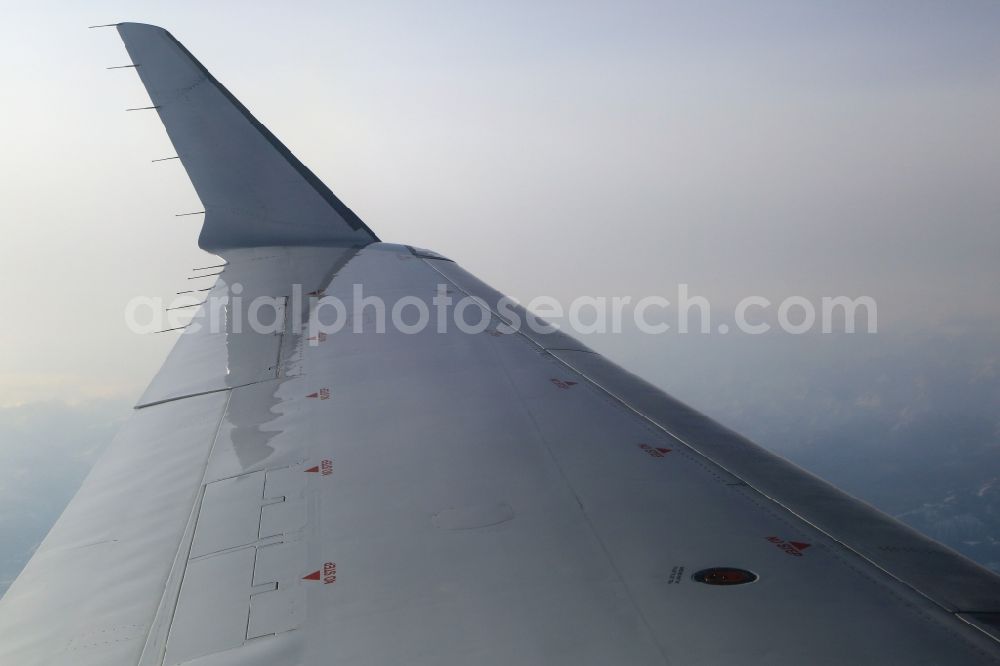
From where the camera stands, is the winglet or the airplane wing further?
the winglet

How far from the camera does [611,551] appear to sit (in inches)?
95.1

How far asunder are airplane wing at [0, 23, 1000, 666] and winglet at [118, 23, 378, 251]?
2.97 metres

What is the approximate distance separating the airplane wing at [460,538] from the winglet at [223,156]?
9.75ft

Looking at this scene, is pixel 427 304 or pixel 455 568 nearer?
pixel 455 568

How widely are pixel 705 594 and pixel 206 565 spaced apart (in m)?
1.85

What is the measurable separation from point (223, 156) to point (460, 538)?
6.19 m

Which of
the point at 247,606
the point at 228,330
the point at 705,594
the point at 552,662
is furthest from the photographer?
the point at 228,330

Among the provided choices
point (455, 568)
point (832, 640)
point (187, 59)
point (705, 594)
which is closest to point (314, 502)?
point (455, 568)

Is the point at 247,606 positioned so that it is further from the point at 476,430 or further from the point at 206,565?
the point at 476,430

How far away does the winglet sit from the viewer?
731 centimetres

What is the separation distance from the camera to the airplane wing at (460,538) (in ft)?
6.61

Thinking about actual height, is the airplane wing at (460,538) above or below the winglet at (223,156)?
below

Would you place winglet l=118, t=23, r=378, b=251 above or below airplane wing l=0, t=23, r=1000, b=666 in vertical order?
above

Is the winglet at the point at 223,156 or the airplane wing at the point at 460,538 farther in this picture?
the winglet at the point at 223,156
